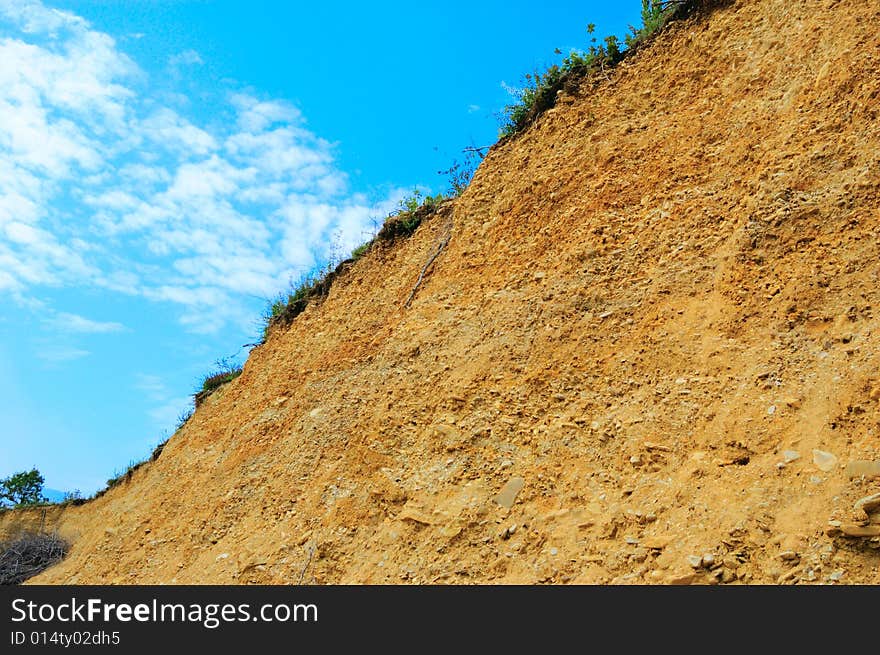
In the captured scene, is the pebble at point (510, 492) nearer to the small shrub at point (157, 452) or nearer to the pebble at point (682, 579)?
the pebble at point (682, 579)

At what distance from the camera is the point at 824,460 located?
164 inches

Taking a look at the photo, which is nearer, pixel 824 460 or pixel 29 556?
pixel 824 460

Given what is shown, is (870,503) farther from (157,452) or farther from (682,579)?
(157,452)

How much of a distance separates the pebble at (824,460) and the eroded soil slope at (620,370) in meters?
0.03

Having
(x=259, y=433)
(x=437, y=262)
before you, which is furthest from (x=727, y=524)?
(x=259, y=433)

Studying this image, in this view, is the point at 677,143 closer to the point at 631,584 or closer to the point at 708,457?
the point at 708,457

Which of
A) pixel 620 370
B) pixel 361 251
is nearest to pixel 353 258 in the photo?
pixel 361 251

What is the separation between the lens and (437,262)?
31.0 feet

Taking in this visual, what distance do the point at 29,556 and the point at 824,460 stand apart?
46.0 ft

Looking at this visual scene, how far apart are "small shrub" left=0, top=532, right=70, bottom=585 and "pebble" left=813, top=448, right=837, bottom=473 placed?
42.4 feet

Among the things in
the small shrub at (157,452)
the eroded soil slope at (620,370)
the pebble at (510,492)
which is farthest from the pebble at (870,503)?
the small shrub at (157,452)

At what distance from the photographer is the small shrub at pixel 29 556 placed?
12.3 metres

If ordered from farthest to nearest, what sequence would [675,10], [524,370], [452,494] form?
[675,10], [524,370], [452,494]

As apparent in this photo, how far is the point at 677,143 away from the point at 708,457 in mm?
4159
